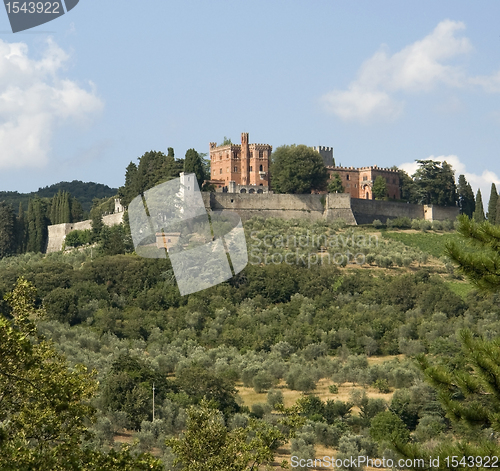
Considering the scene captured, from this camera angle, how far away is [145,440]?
89.6 feet

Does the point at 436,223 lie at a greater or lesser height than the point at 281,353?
greater

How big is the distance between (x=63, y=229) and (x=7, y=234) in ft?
14.9

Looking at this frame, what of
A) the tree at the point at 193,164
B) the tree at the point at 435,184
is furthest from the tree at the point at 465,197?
the tree at the point at 193,164

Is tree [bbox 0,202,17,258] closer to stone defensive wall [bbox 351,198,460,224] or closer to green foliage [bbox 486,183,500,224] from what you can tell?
stone defensive wall [bbox 351,198,460,224]

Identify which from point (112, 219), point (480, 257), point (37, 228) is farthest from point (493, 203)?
point (480, 257)

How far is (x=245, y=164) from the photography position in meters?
71.6

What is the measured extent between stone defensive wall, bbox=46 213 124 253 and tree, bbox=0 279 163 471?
50.3 m

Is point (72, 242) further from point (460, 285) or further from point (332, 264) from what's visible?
point (460, 285)

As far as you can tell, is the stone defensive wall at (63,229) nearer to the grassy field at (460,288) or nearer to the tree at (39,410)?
the grassy field at (460,288)

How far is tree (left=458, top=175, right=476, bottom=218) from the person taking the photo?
68188 mm

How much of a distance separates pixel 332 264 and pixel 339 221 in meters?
7.87

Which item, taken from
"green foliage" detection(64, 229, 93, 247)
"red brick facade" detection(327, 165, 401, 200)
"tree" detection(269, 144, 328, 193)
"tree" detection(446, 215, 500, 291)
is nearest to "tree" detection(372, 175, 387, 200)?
"red brick facade" detection(327, 165, 401, 200)

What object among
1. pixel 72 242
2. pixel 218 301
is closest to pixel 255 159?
pixel 72 242

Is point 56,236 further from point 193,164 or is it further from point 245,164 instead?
point 245,164
